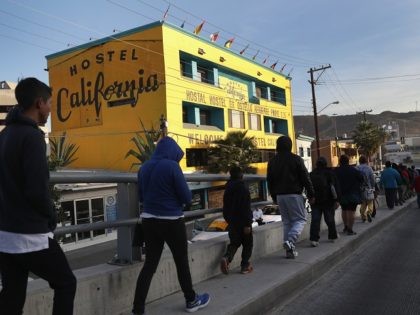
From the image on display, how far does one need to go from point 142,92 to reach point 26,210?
3013cm

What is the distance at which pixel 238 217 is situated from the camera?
6270 mm

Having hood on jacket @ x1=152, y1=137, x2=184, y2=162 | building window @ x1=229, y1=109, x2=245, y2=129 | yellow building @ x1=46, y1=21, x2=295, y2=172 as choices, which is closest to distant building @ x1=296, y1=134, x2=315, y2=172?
building window @ x1=229, y1=109, x2=245, y2=129

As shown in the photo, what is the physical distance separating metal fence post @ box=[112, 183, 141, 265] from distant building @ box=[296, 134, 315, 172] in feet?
176

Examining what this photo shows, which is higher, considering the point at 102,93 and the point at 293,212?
the point at 102,93

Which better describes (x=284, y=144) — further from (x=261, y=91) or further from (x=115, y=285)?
(x=261, y=91)

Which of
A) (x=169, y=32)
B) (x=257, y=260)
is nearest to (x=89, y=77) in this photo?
(x=169, y=32)

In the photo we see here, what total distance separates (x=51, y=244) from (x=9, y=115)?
2.74 feet

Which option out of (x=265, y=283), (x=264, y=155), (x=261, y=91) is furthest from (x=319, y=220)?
(x=261, y=91)

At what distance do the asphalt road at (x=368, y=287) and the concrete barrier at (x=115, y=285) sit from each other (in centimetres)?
106

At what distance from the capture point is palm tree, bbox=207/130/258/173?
3391 cm

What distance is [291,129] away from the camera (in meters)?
52.6

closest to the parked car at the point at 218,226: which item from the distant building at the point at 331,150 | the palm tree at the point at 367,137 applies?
the distant building at the point at 331,150

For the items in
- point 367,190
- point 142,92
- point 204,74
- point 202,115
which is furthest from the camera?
point 202,115

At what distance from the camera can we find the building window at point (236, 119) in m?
39.5
